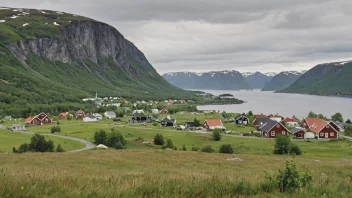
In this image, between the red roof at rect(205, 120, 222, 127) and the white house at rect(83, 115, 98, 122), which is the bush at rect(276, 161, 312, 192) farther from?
the white house at rect(83, 115, 98, 122)

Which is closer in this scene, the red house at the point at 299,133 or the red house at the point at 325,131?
the red house at the point at 325,131

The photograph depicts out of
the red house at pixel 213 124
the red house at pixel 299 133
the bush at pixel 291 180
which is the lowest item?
the red house at pixel 299 133

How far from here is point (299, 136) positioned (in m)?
75.2

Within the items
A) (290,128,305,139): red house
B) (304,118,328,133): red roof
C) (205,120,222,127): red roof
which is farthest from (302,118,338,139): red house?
(205,120,222,127): red roof

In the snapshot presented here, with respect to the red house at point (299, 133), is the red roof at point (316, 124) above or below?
above

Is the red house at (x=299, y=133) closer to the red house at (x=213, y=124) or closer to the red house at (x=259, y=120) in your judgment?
the red house at (x=259, y=120)

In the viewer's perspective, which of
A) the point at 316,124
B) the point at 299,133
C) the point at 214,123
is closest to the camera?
the point at 299,133

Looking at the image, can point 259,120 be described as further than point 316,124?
Yes


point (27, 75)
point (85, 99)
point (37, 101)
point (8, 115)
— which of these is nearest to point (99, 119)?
point (8, 115)

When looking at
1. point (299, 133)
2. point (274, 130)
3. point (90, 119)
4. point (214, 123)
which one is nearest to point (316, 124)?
point (299, 133)

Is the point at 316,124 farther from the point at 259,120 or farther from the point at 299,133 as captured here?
the point at 259,120

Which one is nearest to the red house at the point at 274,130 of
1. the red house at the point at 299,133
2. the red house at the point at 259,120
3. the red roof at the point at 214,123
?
the red house at the point at 299,133

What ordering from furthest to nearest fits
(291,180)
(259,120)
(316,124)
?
(259,120) < (316,124) < (291,180)

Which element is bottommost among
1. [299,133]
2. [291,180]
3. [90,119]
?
[299,133]
